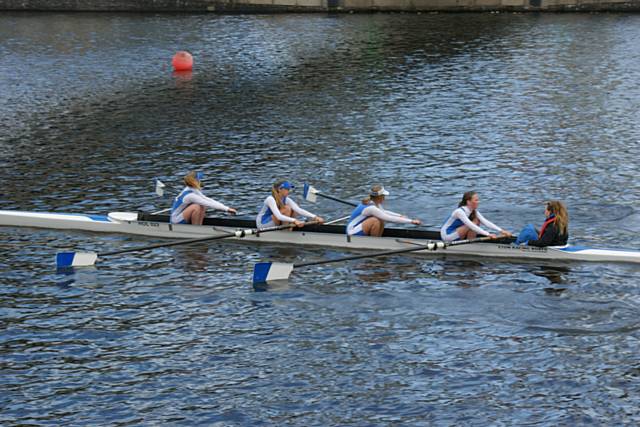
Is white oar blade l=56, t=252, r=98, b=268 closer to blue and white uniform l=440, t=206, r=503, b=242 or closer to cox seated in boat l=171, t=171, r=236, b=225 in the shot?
cox seated in boat l=171, t=171, r=236, b=225

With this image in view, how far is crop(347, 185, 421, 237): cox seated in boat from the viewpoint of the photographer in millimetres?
27219

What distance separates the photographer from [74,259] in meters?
26.5

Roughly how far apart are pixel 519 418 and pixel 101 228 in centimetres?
1528

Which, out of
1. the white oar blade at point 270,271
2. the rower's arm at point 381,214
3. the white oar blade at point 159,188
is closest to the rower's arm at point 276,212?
the rower's arm at point 381,214

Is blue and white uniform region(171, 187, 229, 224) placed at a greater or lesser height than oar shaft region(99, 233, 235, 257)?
greater

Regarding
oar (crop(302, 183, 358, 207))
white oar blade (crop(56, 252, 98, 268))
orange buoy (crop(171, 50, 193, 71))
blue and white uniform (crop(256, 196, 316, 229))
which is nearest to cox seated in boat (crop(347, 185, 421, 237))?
blue and white uniform (crop(256, 196, 316, 229))

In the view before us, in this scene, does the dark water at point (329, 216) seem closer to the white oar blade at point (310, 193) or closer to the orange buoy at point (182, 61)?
the white oar blade at point (310, 193)

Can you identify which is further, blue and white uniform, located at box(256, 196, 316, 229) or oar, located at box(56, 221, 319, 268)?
blue and white uniform, located at box(256, 196, 316, 229)

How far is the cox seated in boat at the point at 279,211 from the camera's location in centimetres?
2791

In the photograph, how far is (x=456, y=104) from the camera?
4656 centimetres

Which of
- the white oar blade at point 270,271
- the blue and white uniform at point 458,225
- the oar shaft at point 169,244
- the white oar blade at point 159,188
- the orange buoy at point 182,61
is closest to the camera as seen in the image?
the white oar blade at point 270,271

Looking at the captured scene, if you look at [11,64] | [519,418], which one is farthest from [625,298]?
[11,64]

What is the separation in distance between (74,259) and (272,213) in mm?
5472

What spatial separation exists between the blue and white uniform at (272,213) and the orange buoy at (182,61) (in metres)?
28.6
